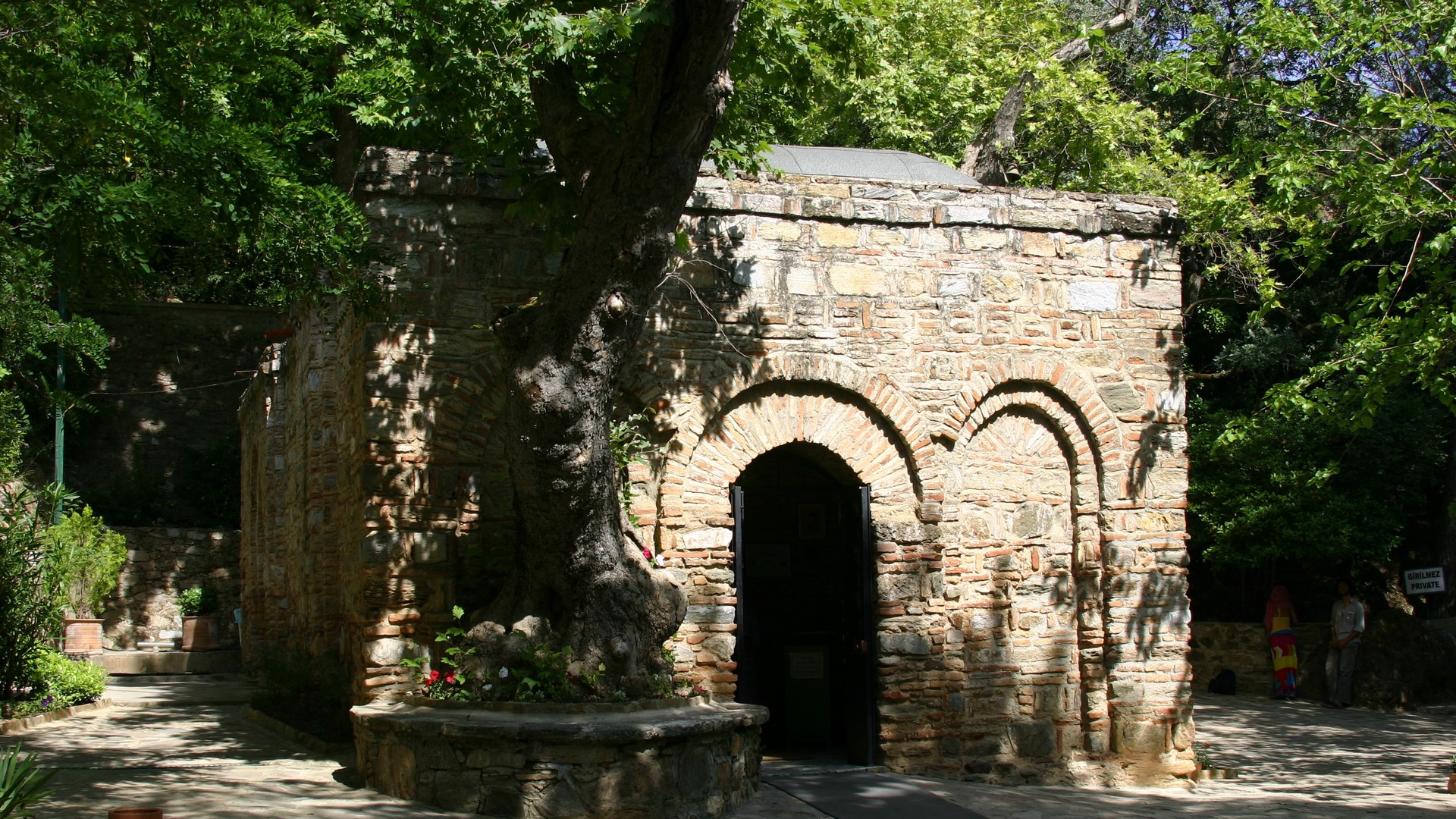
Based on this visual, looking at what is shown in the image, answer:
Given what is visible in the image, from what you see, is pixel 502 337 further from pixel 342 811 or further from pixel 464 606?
pixel 342 811

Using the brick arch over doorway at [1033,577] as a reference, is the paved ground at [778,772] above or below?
below

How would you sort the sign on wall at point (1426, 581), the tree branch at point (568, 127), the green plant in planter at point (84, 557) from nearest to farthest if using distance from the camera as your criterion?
the tree branch at point (568, 127)
the green plant in planter at point (84, 557)
the sign on wall at point (1426, 581)

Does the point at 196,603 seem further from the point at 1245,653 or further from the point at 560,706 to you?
the point at 1245,653

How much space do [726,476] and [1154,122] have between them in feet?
38.3

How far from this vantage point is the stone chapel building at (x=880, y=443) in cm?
787

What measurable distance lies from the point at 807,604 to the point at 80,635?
369 inches

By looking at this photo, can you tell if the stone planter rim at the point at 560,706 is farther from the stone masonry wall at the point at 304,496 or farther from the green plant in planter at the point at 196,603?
the green plant in planter at the point at 196,603

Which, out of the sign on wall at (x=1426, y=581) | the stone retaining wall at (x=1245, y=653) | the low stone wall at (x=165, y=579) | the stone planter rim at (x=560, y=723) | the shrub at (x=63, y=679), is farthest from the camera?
the low stone wall at (x=165, y=579)

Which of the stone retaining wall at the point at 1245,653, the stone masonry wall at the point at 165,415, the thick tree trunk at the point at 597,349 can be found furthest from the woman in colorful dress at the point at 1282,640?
the stone masonry wall at the point at 165,415

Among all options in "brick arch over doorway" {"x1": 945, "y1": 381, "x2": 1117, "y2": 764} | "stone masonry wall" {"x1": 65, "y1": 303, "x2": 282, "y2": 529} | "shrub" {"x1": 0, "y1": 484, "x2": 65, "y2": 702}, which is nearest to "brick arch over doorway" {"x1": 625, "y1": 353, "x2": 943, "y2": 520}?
"brick arch over doorway" {"x1": 945, "y1": 381, "x2": 1117, "y2": 764}

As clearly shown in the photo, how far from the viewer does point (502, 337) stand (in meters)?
7.04

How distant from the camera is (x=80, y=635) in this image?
588 inches

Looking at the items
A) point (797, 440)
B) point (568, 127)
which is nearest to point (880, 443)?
point (797, 440)

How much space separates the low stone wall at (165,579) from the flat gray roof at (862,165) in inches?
485
